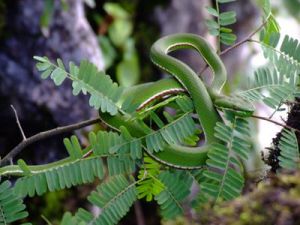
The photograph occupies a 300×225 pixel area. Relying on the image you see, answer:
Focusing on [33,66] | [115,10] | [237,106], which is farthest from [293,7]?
[237,106]

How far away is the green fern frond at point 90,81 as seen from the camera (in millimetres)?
1758

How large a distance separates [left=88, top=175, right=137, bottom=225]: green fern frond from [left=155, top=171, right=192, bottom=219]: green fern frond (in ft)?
0.29

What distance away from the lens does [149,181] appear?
181 cm

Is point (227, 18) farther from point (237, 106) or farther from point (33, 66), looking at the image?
point (33, 66)

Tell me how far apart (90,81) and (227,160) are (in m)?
0.48

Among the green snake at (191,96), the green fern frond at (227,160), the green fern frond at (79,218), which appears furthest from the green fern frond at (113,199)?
the green fern frond at (227,160)

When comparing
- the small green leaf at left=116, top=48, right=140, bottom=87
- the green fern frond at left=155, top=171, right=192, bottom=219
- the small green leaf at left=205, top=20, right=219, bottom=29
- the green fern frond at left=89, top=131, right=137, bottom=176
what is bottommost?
the small green leaf at left=116, top=48, right=140, bottom=87

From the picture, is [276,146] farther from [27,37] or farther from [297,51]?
[27,37]

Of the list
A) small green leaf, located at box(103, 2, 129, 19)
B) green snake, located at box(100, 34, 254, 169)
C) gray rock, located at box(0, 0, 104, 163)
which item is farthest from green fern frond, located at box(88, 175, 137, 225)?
small green leaf, located at box(103, 2, 129, 19)

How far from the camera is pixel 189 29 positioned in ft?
18.2

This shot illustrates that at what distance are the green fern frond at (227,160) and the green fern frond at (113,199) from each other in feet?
0.76

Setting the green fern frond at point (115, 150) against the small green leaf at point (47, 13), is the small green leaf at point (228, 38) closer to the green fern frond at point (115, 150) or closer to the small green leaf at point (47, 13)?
the green fern frond at point (115, 150)

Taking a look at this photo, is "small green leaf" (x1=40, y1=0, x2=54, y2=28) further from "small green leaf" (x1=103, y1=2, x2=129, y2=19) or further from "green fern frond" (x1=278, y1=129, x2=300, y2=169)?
"green fern frond" (x1=278, y1=129, x2=300, y2=169)

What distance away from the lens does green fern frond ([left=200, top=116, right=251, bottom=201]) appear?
1.63 meters
